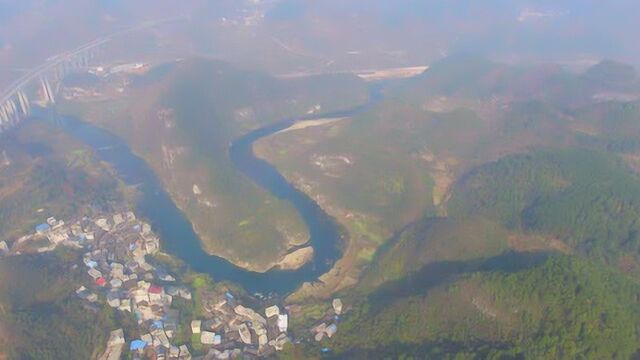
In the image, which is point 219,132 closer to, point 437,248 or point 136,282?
point 136,282

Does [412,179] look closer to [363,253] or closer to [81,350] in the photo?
[363,253]

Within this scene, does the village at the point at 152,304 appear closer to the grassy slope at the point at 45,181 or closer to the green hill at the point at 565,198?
the grassy slope at the point at 45,181

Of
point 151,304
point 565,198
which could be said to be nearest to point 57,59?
point 151,304

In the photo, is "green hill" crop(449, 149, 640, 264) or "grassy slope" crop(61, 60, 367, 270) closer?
"green hill" crop(449, 149, 640, 264)

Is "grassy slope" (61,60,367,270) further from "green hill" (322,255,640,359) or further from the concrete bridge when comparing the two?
"green hill" (322,255,640,359)

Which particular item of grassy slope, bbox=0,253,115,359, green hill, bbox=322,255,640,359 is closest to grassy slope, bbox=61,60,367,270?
grassy slope, bbox=0,253,115,359

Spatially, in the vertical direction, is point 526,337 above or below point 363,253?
above

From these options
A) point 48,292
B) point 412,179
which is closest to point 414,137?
point 412,179
